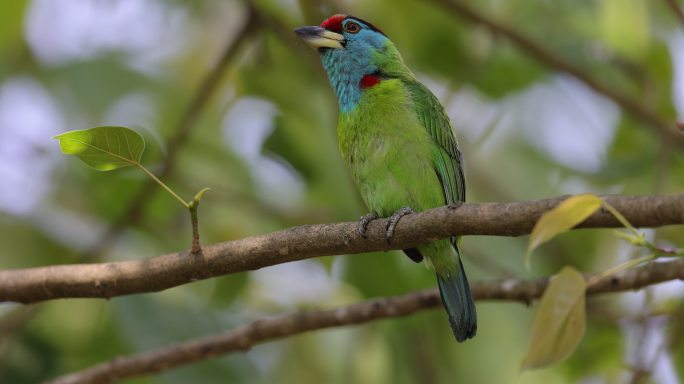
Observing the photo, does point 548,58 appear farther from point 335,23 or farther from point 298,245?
point 298,245

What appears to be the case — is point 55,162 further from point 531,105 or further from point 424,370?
point 531,105

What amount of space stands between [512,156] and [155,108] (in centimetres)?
201

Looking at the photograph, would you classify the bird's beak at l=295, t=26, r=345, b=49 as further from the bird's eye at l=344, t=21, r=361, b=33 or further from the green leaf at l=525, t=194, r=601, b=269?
the green leaf at l=525, t=194, r=601, b=269

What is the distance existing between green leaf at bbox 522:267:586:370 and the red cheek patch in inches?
75.1

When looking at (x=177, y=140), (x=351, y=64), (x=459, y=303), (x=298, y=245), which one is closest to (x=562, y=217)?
(x=298, y=245)

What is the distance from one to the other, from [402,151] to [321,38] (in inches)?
31.4

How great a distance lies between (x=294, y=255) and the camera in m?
2.39

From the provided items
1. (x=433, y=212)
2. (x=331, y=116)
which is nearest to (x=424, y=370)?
(x=331, y=116)

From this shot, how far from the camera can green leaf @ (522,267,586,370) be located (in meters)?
1.94

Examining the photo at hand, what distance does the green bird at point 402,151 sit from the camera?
3342mm

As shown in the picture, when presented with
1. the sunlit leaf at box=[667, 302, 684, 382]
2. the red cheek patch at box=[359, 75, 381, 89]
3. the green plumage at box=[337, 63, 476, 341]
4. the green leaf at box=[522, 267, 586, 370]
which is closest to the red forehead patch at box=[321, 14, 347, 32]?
the red cheek patch at box=[359, 75, 381, 89]

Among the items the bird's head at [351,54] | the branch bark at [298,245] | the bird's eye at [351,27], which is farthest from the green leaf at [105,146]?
the bird's eye at [351,27]

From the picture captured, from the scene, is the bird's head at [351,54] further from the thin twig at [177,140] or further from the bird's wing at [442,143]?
the thin twig at [177,140]

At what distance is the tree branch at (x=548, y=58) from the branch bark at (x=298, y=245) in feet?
7.40
